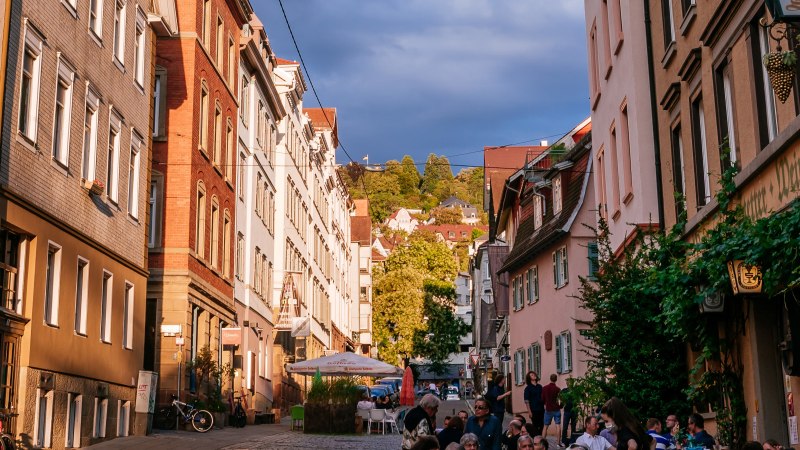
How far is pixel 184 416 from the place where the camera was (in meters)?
28.3

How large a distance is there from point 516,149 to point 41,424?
148 feet

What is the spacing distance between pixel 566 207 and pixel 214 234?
11.7 m

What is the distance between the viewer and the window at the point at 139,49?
26016 millimetres

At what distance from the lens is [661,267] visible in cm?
1648

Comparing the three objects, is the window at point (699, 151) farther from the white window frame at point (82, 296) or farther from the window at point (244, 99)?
the window at point (244, 99)

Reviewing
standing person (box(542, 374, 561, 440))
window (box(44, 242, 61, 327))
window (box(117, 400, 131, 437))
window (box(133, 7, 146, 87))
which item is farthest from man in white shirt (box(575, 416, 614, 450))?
window (box(133, 7, 146, 87))

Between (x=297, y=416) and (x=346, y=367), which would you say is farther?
(x=346, y=367)

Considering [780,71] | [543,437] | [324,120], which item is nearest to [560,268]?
[543,437]

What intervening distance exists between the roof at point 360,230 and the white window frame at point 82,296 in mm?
69430

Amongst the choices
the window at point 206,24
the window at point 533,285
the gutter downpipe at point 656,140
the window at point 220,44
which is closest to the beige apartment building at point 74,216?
the window at point 206,24

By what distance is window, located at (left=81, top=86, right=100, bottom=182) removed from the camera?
22.1 m

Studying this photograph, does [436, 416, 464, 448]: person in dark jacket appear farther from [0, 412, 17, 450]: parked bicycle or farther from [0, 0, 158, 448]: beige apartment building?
[0, 0, 158, 448]: beige apartment building

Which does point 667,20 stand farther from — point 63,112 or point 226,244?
point 226,244

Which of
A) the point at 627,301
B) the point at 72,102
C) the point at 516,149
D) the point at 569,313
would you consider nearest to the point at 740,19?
the point at 627,301
